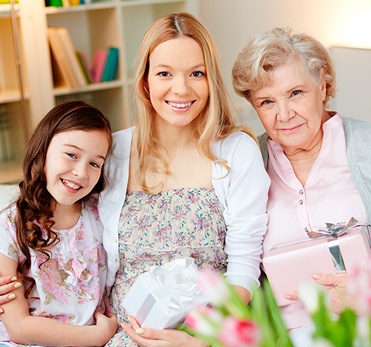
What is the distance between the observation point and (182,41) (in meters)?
Answer: 1.95

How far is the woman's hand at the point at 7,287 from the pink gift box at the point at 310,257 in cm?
63

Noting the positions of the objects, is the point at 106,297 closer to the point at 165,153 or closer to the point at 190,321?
the point at 165,153

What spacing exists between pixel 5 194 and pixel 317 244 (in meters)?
0.95

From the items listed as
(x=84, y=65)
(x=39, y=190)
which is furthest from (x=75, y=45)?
(x=39, y=190)

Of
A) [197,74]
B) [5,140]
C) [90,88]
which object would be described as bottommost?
[5,140]

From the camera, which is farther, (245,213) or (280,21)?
(280,21)

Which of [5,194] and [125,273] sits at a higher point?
[5,194]

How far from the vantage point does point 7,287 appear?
1.84 metres

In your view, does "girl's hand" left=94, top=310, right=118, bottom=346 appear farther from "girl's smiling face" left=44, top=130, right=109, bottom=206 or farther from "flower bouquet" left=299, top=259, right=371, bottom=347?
"flower bouquet" left=299, top=259, right=371, bottom=347

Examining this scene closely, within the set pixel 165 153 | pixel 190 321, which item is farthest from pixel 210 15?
pixel 190 321

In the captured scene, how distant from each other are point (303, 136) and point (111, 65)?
2152 millimetres

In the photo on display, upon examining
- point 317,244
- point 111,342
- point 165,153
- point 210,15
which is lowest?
point 111,342

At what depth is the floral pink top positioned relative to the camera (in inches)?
75.3

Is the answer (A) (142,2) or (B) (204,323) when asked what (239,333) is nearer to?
(B) (204,323)
